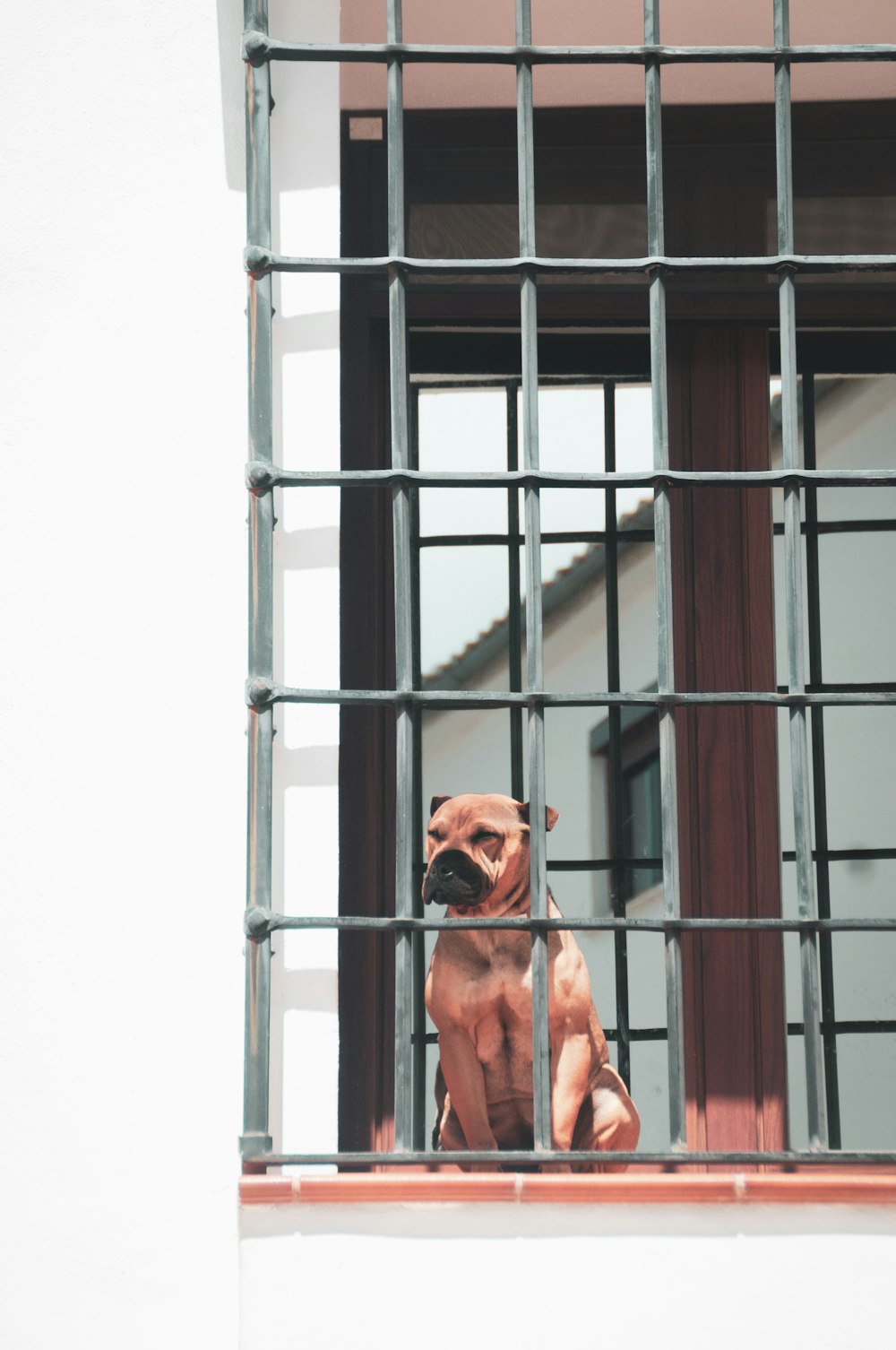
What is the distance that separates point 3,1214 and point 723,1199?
37.9 inches

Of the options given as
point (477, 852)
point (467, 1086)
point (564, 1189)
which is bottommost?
point (564, 1189)

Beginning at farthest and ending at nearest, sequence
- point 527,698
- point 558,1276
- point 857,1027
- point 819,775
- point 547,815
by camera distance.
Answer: point 819,775
point 857,1027
point 547,815
point 527,698
point 558,1276

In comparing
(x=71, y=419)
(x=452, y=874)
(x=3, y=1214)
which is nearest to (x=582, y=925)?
(x=452, y=874)

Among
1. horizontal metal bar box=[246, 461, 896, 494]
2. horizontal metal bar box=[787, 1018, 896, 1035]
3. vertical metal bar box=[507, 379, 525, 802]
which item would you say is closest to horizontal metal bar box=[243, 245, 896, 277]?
horizontal metal bar box=[246, 461, 896, 494]

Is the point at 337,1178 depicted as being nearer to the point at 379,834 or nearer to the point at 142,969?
the point at 142,969

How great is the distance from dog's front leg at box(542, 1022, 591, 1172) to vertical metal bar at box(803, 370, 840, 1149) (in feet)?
2.35

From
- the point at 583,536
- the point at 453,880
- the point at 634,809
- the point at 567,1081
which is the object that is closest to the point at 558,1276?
the point at 567,1081

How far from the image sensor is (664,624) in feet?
8.23

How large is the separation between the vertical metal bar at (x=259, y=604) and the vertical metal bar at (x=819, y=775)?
1214 millimetres

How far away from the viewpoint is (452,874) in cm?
260

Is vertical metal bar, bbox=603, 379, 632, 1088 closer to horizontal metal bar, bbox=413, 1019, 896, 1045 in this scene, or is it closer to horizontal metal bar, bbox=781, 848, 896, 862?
horizontal metal bar, bbox=413, 1019, 896, 1045

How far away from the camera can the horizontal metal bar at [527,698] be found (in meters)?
2.43

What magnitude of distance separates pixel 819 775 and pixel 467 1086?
3.42ft

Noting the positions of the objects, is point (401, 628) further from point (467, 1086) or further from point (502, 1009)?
point (467, 1086)
